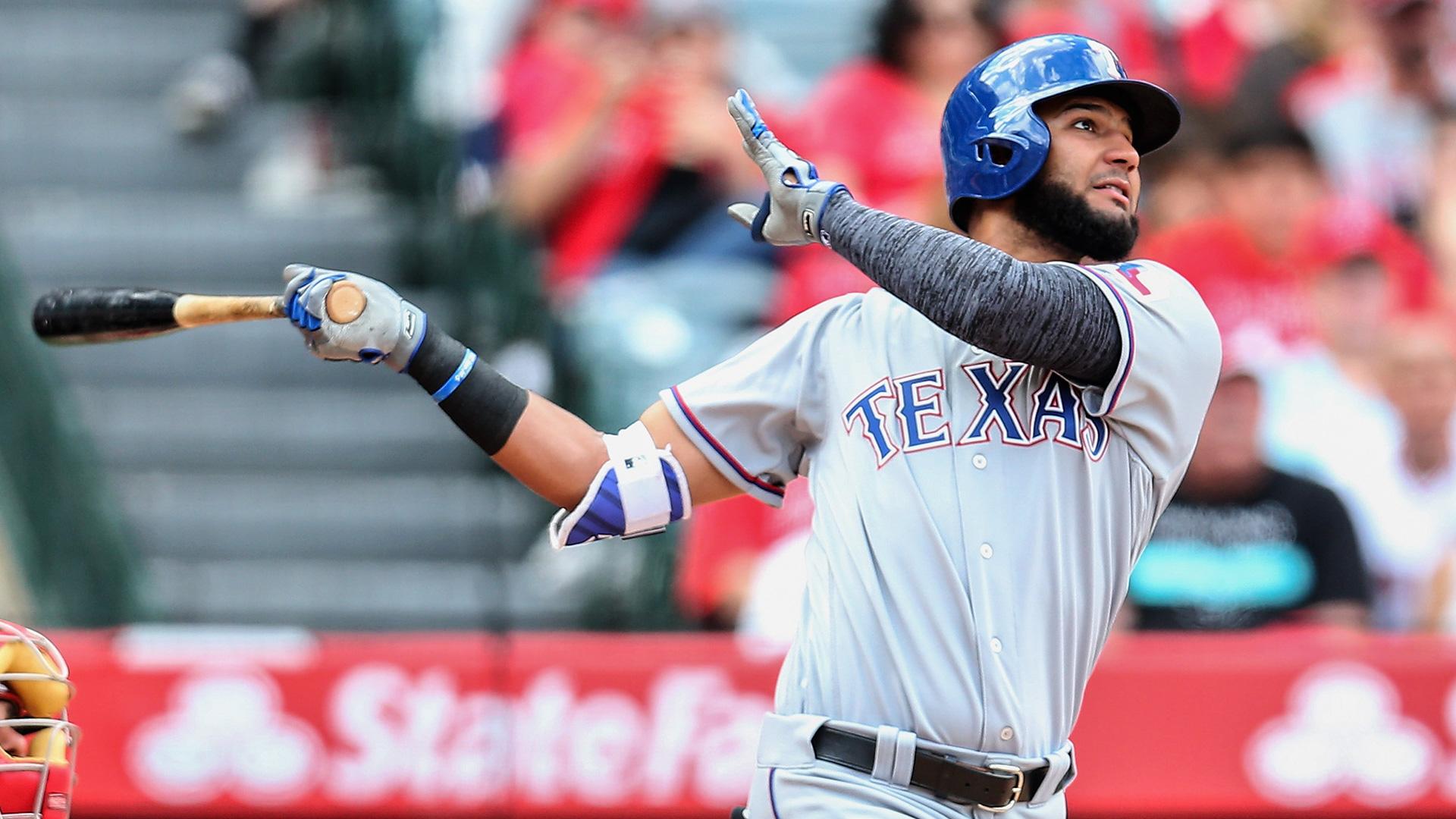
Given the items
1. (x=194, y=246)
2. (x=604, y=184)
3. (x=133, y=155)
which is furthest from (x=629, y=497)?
(x=133, y=155)

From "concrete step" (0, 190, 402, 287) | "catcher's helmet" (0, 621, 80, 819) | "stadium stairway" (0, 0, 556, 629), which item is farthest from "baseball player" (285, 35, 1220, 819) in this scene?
"concrete step" (0, 190, 402, 287)

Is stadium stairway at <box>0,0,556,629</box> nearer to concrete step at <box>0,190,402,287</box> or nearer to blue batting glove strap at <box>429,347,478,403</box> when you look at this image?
concrete step at <box>0,190,402,287</box>

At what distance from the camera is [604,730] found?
5031 mm

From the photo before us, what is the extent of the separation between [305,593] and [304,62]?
2.38 m

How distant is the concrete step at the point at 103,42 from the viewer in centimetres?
810

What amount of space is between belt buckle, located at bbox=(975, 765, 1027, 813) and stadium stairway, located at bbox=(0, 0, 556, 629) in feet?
11.4

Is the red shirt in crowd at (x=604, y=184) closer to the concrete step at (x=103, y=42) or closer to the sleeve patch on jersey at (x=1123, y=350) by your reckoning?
the concrete step at (x=103, y=42)

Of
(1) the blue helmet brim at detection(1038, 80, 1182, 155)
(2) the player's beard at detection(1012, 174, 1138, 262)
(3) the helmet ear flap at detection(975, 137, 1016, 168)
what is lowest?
(2) the player's beard at detection(1012, 174, 1138, 262)

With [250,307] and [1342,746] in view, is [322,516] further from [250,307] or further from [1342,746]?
[250,307]

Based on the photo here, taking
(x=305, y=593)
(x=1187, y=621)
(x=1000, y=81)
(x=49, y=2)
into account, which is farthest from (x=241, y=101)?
(x=1000, y=81)

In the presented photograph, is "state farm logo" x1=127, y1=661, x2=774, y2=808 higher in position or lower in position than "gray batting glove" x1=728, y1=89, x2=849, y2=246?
lower

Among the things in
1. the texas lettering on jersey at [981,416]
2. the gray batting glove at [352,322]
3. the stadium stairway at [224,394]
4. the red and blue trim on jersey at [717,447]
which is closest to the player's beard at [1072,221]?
the texas lettering on jersey at [981,416]

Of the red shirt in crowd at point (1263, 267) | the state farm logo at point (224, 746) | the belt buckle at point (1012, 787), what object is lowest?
the state farm logo at point (224, 746)

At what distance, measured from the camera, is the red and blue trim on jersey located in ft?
9.61
